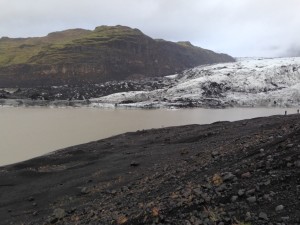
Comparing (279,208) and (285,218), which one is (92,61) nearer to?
(279,208)

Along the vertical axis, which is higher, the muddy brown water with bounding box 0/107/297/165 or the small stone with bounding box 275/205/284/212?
the small stone with bounding box 275/205/284/212

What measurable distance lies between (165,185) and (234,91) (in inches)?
2275

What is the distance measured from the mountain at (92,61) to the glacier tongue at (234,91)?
100 feet

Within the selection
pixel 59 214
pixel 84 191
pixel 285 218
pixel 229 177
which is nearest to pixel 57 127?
pixel 84 191

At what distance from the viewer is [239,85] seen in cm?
6931

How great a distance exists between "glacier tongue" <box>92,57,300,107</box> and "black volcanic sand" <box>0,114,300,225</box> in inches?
1512

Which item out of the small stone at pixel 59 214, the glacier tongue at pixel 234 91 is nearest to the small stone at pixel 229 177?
the small stone at pixel 59 214

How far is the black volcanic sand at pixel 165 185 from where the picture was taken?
25.3 feet

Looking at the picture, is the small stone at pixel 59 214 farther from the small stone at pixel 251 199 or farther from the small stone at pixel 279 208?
the small stone at pixel 279 208

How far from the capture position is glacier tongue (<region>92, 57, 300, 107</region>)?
6056 cm

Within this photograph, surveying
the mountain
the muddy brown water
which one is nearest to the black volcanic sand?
the muddy brown water

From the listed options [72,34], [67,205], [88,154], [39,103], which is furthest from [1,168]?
[72,34]

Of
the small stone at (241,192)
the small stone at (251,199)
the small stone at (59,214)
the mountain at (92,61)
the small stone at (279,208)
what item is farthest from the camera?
the mountain at (92,61)

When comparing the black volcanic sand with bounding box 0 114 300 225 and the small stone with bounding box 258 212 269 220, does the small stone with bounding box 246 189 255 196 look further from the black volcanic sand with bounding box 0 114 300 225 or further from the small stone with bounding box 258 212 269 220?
the small stone with bounding box 258 212 269 220
